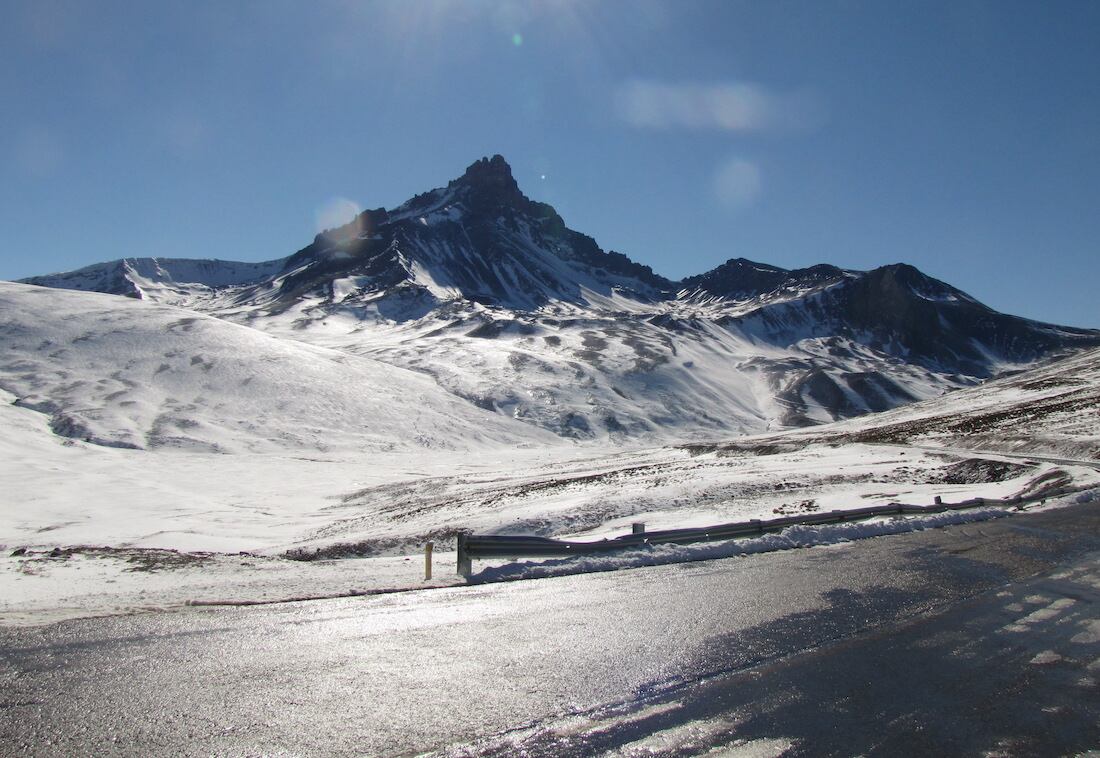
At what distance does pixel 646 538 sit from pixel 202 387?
265ft

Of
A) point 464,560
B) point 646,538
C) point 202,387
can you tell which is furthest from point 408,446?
point 464,560

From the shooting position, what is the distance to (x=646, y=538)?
15.4m

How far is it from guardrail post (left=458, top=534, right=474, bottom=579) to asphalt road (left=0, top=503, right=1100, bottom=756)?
1364 millimetres

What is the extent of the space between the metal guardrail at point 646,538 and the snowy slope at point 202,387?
200 ft

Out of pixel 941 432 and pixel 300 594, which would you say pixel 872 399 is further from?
pixel 300 594

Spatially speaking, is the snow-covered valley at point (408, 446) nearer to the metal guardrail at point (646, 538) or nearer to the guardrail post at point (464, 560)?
the guardrail post at point (464, 560)

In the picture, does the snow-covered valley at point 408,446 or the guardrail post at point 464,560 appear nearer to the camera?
the guardrail post at point 464,560

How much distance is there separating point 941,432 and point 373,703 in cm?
5222

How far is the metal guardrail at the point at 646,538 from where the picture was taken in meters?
13.6

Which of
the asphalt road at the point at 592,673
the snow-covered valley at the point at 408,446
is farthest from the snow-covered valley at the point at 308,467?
the asphalt road at the point at 592,673

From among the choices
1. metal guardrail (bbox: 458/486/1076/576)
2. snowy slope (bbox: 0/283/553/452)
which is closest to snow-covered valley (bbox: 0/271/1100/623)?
snowy slope (bbox: 0/283/553/452)

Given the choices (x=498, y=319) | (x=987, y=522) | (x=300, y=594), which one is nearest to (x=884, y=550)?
(x=987, y=522)

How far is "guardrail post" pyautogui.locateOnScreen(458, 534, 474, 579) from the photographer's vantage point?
1297cm

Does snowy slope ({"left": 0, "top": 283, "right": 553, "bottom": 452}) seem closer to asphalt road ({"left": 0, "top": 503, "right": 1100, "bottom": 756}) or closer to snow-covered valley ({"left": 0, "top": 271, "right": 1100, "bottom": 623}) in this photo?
snow-covered valley ({"left": 0, "top": 271, "right": 1100, "bottom": 623})
